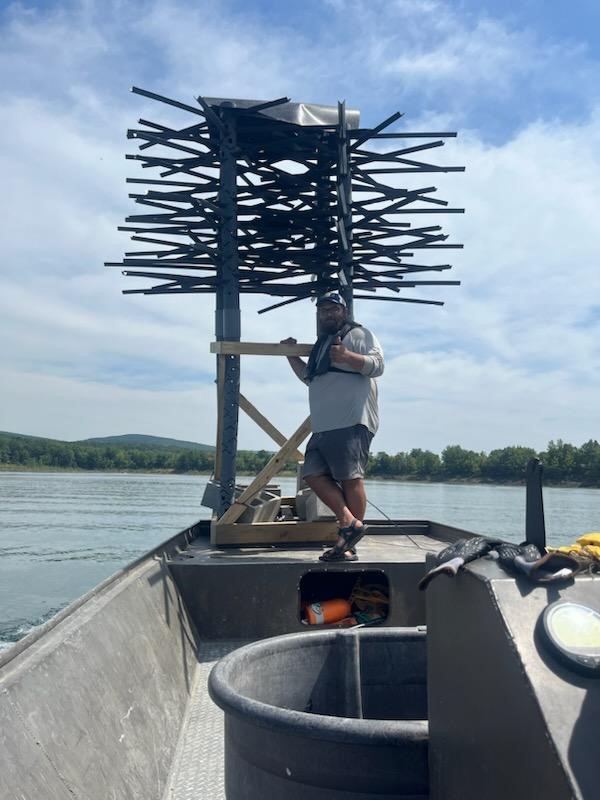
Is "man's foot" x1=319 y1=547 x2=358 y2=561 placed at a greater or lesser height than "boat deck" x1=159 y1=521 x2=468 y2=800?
greater

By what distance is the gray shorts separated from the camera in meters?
4.89

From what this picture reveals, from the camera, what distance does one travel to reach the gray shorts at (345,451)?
16.0 ft

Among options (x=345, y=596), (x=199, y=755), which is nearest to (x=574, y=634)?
(x=199, y=755)

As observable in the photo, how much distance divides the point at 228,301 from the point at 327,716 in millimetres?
4465

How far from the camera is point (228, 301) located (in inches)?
241

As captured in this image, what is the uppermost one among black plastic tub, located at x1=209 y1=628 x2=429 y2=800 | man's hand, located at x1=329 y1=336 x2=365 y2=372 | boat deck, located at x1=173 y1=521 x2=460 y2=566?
man's hand, located at x1=329 y1=336 x2=365 y2=372

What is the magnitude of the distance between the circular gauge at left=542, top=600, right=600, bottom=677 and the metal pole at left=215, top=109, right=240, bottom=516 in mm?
4547

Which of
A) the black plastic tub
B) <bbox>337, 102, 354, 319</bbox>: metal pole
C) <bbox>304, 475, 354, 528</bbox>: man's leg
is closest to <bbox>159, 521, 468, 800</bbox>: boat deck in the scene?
<bbox>304, 475, 354, 528</bbox>: man's leg

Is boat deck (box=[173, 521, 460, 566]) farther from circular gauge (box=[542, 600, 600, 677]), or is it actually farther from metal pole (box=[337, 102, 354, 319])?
circular gauge (box=[542, 600, 600, 677])

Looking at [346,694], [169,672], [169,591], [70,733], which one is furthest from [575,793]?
[169,591]

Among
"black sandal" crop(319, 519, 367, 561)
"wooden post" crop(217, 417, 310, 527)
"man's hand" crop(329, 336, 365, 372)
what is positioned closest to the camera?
"black sandal" crop(319, 519, 367, 561)

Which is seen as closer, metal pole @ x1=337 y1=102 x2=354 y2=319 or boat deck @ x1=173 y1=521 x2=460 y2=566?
boat deck @ x1=173 y1=521 x2=460 y2=566

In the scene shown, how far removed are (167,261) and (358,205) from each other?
5.54 ft

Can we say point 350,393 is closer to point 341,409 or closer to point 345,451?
point 341,409
